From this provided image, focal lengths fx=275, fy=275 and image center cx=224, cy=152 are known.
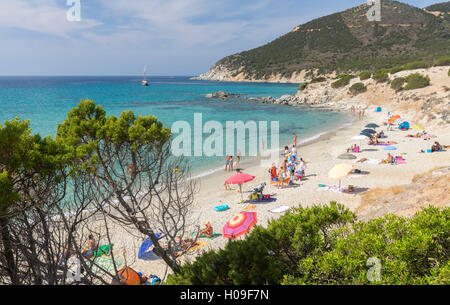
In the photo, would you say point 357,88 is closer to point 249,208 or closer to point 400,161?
point 400,161

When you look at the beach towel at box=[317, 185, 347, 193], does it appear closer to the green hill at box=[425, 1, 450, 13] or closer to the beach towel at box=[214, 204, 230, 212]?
the beach towel at box=[214, 204, 230, 212]

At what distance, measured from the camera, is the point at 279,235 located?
17.7ft

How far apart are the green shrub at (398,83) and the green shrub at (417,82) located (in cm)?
140

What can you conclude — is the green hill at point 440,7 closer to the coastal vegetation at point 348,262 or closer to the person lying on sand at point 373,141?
the person lying on sand at point 373,141

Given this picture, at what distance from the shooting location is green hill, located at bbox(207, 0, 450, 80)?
100 meters

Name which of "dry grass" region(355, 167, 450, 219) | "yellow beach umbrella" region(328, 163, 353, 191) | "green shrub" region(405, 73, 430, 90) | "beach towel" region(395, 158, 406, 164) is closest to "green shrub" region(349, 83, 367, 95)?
"green shrub" region(405, 73, 430, 90)

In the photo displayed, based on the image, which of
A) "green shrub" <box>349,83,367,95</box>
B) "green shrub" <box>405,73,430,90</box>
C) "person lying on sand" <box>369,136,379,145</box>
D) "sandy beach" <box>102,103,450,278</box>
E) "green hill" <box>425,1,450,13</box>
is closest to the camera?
"sandy beach" <box>102,103,450,278</box>

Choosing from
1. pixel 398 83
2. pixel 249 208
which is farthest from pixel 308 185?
pixel 398 83

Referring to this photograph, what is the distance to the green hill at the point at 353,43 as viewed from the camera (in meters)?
100

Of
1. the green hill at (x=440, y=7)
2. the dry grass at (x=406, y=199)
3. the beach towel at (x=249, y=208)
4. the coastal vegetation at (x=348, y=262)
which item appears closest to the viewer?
the coastal vegetation at (x=348, y=262)

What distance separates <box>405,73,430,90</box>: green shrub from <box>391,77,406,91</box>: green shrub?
1.40 m

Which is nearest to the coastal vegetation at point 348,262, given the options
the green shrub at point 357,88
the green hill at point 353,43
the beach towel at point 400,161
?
the beach towel at point 400,161

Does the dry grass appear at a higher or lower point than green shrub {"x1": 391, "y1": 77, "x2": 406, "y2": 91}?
lower
